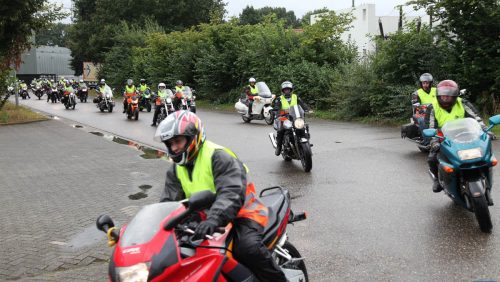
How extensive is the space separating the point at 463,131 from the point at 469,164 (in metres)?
0.44

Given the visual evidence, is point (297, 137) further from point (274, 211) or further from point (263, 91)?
point (263, 91)

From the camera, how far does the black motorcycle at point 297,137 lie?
35.9 feet

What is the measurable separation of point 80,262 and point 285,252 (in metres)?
2.55

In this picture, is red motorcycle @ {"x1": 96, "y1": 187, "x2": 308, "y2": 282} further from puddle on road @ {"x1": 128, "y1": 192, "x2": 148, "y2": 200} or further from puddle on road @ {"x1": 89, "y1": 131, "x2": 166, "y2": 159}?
puddle on road @ {"x1": 89, "y1": 131, "x2": 166, "y2": 159}

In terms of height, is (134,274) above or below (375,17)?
below

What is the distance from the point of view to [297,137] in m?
11.4

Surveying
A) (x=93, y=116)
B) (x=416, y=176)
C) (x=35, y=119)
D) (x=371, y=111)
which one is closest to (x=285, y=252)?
(x=416, y=176)

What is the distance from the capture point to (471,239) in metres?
6.18

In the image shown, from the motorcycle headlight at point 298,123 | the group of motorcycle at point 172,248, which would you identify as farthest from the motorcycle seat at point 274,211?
the motorcycle headlight at point 298,123

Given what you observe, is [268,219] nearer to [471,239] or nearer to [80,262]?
[80,262]

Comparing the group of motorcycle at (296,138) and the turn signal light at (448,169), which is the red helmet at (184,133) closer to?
the turn signal light at (448,169)

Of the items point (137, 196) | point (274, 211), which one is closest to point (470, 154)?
point (274, 211)

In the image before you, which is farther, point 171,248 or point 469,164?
point 469,164

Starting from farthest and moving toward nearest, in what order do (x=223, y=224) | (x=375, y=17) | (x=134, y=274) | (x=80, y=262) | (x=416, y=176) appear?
1. (x=375, y=17)
2. (x=416, y=176)
3. (x=80, y=262)
4. (x=223, y=224)
5. (x=134, y=274)
